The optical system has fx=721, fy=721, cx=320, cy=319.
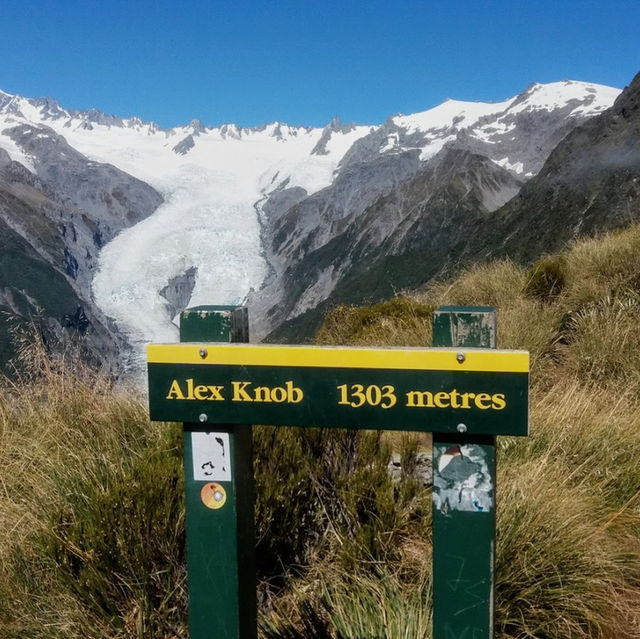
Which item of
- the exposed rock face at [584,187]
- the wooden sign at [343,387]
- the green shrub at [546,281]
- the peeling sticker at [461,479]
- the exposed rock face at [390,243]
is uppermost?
the exposed rock face at [390,243]

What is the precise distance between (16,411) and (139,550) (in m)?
2.78

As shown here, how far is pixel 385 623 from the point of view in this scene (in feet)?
8.80

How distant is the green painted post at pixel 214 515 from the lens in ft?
7.56

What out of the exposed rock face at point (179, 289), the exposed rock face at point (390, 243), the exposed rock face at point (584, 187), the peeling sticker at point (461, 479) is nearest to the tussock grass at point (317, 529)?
the peeling sticker at point (461, 479)

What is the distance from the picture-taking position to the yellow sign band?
2061mm

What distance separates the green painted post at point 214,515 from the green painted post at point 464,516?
0.63m

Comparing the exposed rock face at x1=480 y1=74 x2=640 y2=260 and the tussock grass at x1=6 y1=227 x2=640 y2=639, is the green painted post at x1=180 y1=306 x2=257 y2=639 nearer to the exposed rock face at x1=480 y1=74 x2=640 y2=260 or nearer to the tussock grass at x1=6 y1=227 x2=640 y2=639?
the tussock grass at x1=6 y1=227 x2=640 y2=639

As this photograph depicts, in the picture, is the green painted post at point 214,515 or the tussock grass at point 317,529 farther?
the tussock grass at point 317,529

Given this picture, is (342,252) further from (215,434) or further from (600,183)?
(215,434)

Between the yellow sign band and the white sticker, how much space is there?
0.25 metres

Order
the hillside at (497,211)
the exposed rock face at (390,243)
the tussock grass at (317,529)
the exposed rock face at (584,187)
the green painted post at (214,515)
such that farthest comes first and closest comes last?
the exposed rock face at (390,243) → the exposed rock face at (584,187) → the hillside at (497,211) → the tussock grass at (317,529) → the green painted post at (214,515)

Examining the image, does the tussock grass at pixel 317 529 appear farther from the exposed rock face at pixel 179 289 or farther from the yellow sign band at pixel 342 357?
the exposed rock face at pixel 179 289

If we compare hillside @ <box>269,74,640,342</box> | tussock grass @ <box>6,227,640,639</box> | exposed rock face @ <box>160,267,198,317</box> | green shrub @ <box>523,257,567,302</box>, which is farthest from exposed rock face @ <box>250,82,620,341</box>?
tussock grass @ <box>6,227,640,639</box>

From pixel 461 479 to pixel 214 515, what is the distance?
2.61 ft
